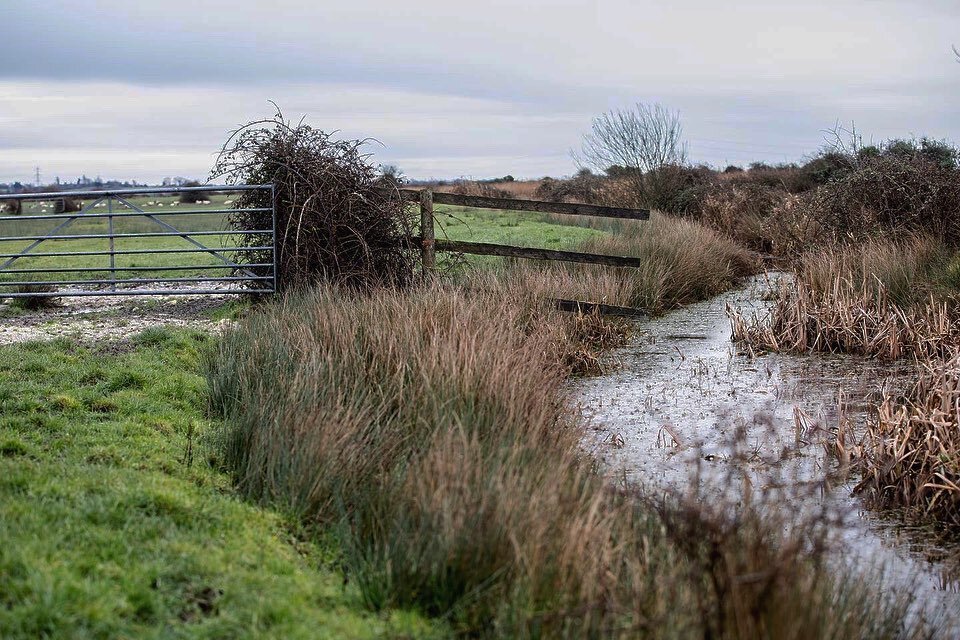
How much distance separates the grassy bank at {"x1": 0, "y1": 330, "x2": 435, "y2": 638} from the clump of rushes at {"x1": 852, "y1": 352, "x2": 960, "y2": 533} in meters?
3.86

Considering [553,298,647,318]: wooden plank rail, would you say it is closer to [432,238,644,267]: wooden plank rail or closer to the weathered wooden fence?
the weathered wooden fence

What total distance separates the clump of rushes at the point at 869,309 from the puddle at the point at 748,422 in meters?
0.30

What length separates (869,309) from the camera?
38.6ft

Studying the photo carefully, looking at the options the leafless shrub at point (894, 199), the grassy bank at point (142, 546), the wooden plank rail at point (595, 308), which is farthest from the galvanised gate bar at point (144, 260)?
the leafless shrub at point (894, 199)

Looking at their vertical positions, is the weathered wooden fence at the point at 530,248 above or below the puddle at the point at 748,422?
above

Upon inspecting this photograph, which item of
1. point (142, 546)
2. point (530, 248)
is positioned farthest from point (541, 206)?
point (142, 546)

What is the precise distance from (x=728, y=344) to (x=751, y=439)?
4410 mm

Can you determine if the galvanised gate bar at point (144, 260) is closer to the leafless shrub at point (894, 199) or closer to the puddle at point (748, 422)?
the puddle at point (748, 422)

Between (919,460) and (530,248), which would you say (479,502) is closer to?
(919,460)

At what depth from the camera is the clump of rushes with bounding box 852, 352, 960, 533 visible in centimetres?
627

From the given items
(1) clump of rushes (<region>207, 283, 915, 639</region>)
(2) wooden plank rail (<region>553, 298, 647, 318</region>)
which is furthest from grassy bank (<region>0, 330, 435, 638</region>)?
(2) wooden plank rail (<region>553, 298, 647, 318</region>)

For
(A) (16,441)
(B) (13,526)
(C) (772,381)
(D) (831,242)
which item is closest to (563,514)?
(B) (13,526)

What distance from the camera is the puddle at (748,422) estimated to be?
5.73 m

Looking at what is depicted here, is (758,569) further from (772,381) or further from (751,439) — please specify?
Answer: (772,381)
